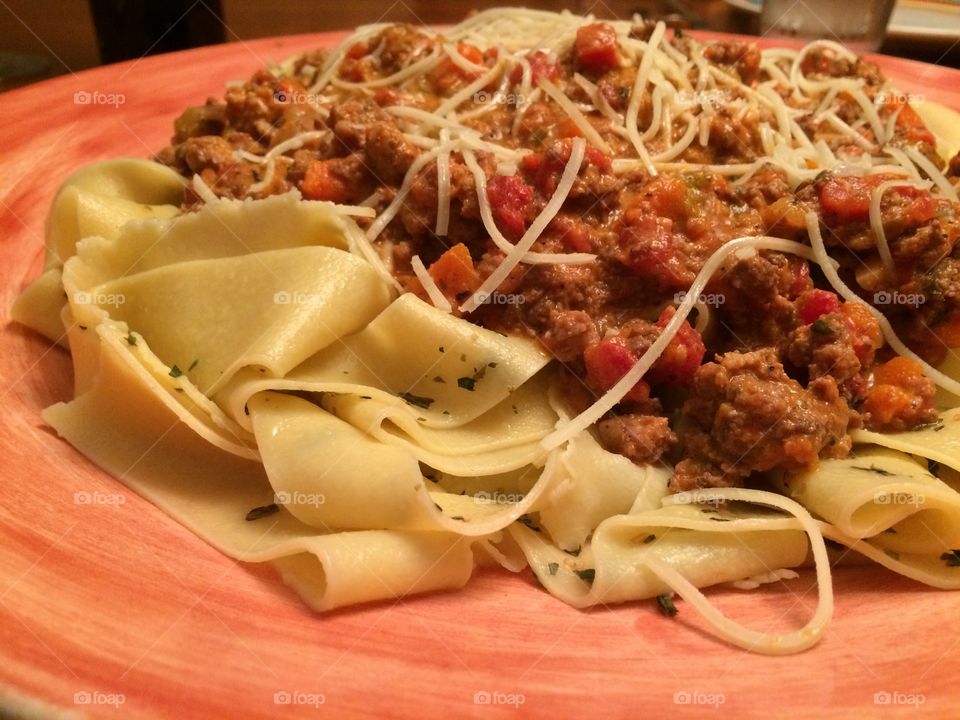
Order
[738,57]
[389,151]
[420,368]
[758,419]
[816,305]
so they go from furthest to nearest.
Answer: [738,57] → [389,151] → [420,368] → [816,305] → [758,419]

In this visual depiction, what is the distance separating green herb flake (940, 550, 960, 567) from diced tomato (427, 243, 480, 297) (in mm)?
2343

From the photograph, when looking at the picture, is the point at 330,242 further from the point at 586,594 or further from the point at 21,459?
the point at 586,594

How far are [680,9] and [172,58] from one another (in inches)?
299

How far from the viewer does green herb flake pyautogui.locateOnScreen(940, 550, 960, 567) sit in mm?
3260

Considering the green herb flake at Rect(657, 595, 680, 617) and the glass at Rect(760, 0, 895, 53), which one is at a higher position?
the glass at Rect(760, 0, 895, 53)

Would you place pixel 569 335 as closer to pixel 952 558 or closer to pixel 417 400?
pixel 417 400

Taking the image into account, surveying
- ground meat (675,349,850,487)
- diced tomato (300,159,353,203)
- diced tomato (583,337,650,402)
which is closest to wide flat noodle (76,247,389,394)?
diced tomato (300,159,353,203)

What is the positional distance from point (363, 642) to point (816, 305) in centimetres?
250

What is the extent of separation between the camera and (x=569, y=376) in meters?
3.99

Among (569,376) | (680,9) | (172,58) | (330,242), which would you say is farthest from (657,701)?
(680,9)

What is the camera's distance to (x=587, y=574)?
3.28 m

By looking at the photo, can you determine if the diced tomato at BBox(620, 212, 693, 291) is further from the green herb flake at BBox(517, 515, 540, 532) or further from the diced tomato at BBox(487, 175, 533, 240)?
the green herb flake at BBox(517, 515, 540, 532)

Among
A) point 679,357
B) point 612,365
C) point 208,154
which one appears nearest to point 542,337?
point 612,365

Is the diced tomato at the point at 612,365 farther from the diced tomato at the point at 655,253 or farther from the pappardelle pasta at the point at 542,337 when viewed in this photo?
the diced tomato at the point at 655,253
